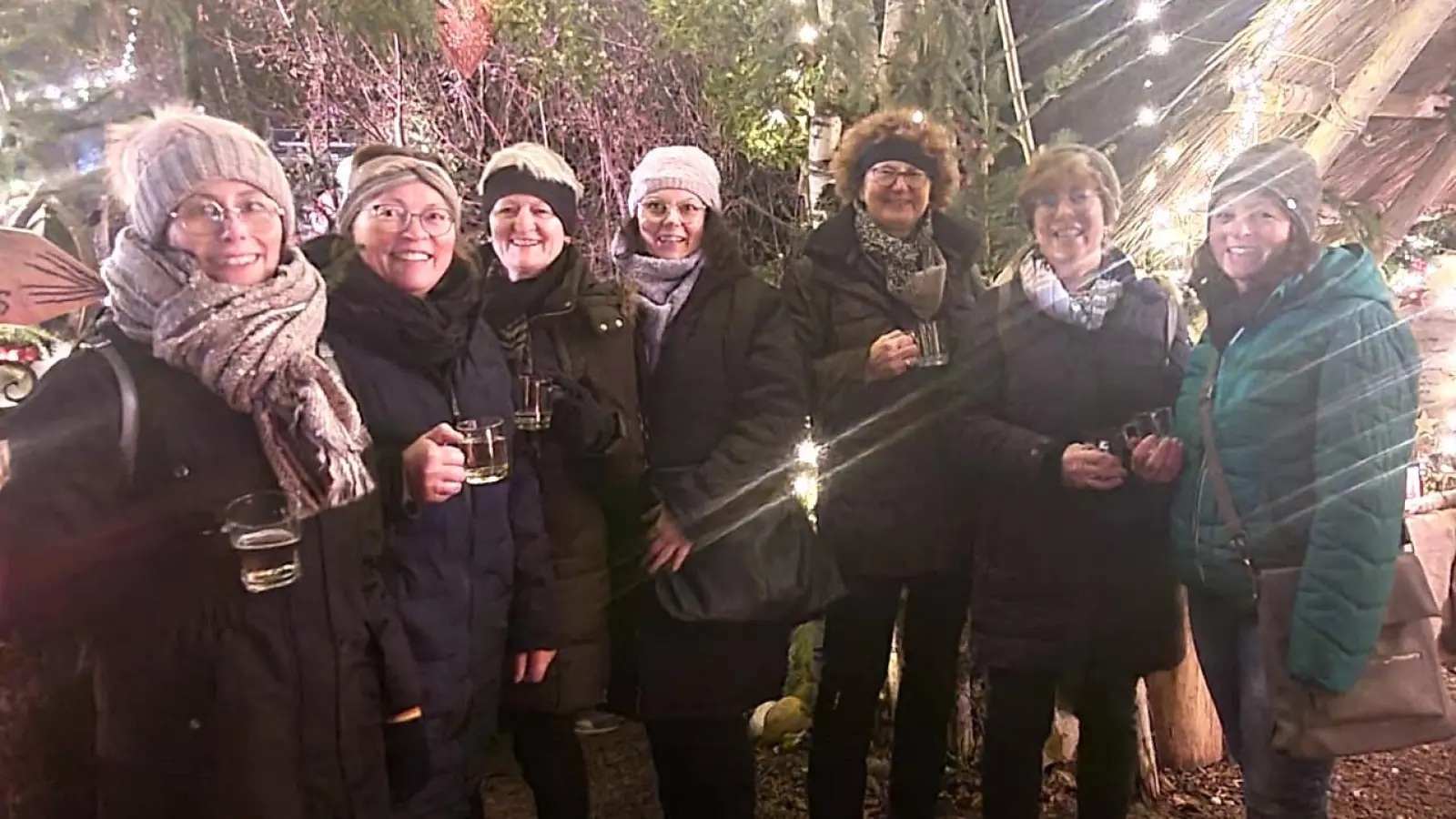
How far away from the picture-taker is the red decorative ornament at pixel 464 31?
4.99 m

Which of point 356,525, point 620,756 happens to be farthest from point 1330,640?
point 620,756

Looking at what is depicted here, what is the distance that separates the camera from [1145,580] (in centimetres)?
253

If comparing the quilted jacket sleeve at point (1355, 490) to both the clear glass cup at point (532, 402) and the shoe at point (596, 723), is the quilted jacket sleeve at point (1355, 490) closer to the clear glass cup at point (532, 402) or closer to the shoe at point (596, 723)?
the clear glass cup at point (532, 402)

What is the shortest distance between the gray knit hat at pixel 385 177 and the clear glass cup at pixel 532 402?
14.1 inches

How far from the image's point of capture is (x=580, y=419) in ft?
7.48

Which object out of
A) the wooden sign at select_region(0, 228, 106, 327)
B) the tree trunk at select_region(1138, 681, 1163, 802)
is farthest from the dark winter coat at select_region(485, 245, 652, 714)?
the tree trunk at select_region(1138, 681, 1163, 802)

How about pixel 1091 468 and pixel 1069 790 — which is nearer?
pixel 1091 468

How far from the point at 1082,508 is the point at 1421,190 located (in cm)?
234

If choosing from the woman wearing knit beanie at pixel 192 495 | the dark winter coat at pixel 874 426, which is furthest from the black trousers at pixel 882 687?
the woman wearing knit beanie at pixel 192 495

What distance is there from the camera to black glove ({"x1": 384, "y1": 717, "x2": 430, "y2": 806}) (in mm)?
2039

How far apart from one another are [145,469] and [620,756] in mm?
2620

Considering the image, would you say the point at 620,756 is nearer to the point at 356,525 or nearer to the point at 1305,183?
the point at 356,525

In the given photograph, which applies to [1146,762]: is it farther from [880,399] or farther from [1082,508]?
[880,399]

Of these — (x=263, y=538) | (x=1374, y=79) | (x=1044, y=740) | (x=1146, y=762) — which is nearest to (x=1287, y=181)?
(x=1374, y=79)
